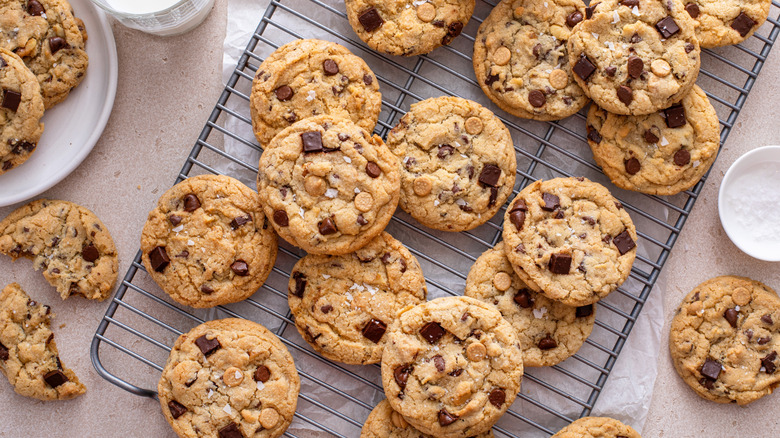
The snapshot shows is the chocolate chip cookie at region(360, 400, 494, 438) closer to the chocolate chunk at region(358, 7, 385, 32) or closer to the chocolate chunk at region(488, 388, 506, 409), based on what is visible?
the chocolate chunk at region(488, 388, 506, 409)

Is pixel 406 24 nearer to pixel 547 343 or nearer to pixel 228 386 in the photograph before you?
pixel 547 343

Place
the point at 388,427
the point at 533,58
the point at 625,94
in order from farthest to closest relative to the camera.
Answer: the point at 533,58
the point at 388,427
the point at 625,94

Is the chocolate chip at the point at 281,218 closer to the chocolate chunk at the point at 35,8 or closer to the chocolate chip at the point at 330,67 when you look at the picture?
the chocolate chip at the point at 330,67

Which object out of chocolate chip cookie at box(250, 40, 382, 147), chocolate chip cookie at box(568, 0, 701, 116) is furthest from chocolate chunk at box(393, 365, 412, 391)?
chocolate chip cookie at box(568, 0, 701, 116)

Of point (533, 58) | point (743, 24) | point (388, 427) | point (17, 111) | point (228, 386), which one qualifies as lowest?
point (388, 427)

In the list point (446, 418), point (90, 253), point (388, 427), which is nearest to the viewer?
point (446, 418)

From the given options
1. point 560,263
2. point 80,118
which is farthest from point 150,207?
point 560,263

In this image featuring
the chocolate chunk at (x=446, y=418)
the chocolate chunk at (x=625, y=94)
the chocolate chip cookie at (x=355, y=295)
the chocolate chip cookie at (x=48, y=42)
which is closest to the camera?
the chocolate chunk at (x=446, y=418)

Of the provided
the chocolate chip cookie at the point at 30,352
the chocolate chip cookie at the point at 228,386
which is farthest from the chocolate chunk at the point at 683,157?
the chocolate chip cookie at the point at 30,352
